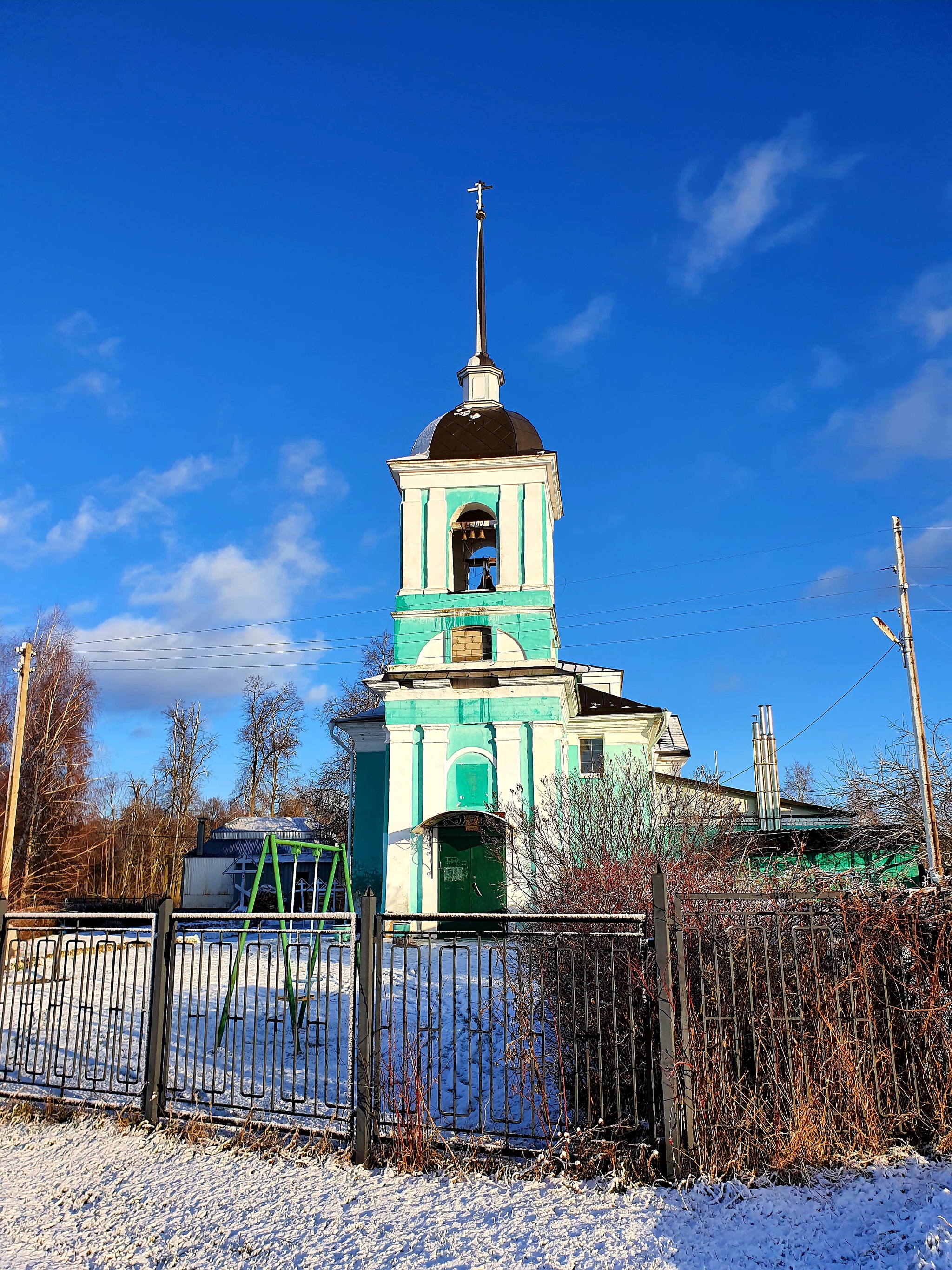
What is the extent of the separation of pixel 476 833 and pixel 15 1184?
13141mm

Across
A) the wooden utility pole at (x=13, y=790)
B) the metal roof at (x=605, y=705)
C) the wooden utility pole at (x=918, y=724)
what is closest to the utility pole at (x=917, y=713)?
the wooden utility pole at (x=918, y=724)

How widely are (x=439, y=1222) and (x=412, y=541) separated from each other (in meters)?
15.8

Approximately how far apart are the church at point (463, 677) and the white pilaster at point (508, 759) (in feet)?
0.08

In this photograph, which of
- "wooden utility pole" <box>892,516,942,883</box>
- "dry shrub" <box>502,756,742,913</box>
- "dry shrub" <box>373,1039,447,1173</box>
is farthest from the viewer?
"wooden utility pole" <box>892,516,942,883</box>

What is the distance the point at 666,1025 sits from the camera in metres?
5.53

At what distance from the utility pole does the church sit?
244 inches

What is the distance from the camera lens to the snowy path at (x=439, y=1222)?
4543 mm

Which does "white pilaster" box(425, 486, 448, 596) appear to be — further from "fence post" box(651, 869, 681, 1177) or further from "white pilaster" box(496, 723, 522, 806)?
"fence post" box(651, 869, 681, 1177)

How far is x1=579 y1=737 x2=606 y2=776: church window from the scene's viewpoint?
73.3 ft

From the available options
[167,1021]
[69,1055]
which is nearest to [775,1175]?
[167,1021]

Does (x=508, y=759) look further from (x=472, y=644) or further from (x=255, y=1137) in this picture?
(x=255, y=1137)

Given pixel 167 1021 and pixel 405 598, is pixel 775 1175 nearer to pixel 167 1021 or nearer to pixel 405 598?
pixel 167 1021

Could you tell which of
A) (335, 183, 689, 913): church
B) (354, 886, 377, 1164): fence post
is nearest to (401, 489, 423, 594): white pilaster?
(335, 183, 689, 913): church

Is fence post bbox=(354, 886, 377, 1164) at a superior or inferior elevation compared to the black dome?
inferior
